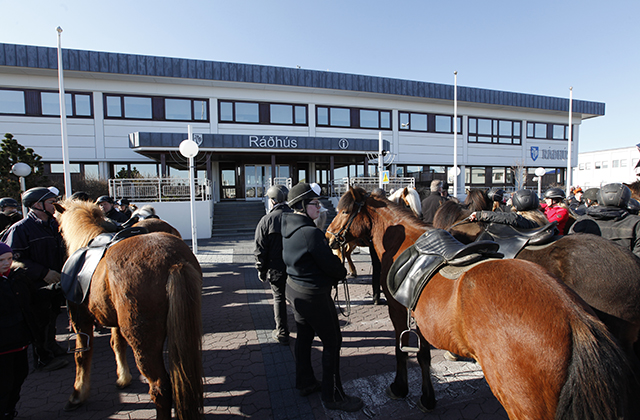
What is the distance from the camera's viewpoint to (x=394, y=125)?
2252 cm

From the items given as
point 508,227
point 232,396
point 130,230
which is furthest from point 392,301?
point 130,230

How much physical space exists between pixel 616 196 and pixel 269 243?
3.86 metres

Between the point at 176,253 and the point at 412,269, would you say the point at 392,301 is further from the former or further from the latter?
the point at 176,253

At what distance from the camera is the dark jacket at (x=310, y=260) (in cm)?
263

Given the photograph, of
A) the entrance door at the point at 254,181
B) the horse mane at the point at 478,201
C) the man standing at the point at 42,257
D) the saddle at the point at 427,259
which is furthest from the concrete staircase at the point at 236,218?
the saddle at the point at 427,259

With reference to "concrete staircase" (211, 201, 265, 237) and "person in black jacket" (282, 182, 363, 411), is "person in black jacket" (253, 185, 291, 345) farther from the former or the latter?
"concrete staircase" (211, 201, 265, 237)

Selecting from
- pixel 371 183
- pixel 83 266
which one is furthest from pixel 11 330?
pixel 371 183

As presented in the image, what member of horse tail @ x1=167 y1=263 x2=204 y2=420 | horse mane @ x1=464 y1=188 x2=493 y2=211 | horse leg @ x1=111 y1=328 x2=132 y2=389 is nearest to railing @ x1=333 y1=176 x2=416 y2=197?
horse mane @ x1=464 y1=188 x2=493 y2=211

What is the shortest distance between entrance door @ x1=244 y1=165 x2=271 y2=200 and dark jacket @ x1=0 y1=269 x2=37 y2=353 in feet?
57.3

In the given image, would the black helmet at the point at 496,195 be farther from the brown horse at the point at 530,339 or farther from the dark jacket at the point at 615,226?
the brown horse at the point at 530,339

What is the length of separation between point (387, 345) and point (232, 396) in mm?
2050

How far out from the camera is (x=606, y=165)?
4269 centimetres

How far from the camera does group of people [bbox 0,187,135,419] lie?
Answer: 2393mm

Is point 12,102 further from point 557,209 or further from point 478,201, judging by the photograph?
point 557,209
